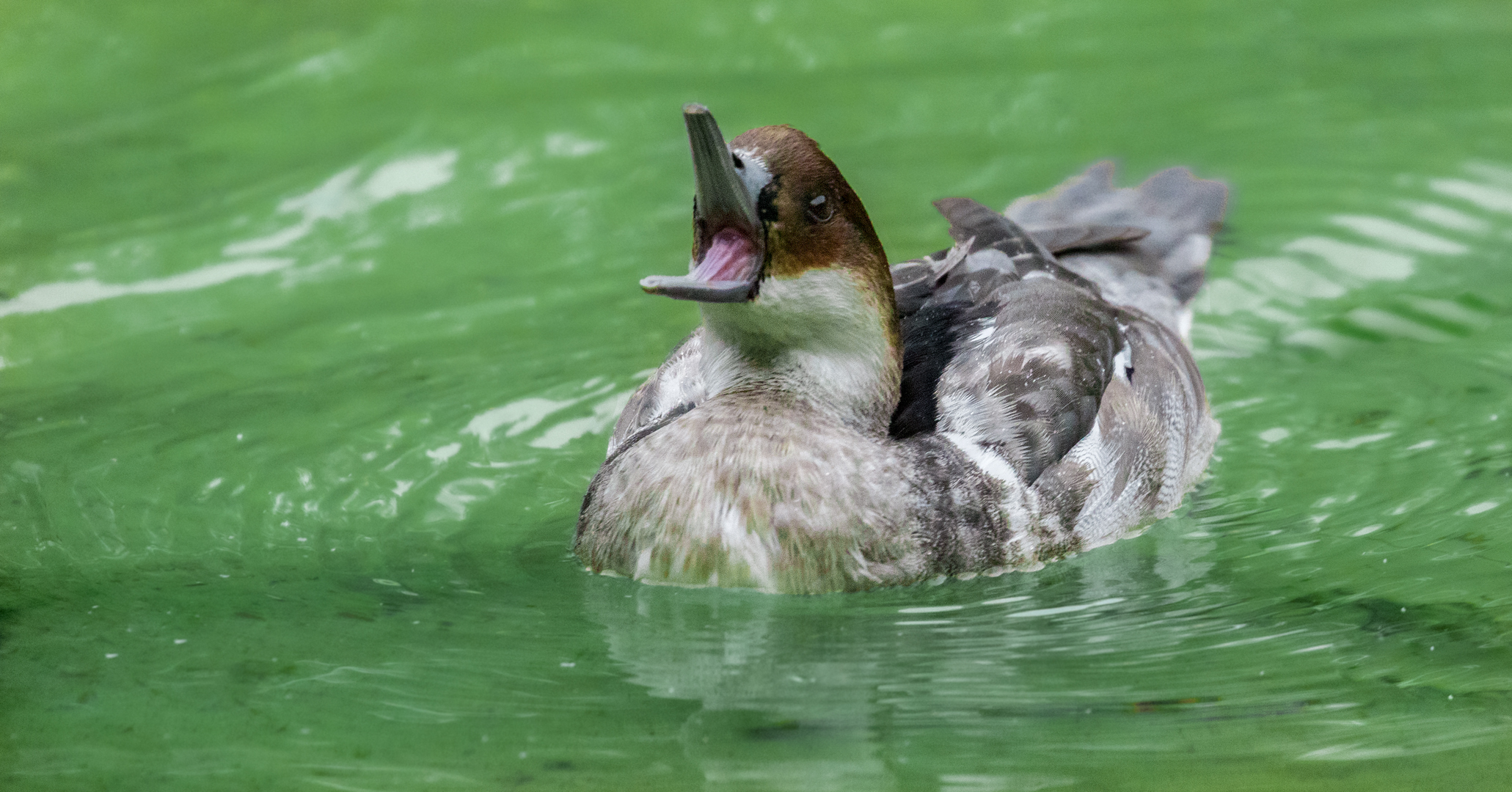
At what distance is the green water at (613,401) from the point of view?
14.7 ft

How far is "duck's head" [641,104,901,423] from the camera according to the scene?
5.01m

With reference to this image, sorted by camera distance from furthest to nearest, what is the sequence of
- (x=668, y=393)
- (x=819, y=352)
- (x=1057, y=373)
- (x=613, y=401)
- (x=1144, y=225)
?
(x=1144, y=225)
(x=613, y=401)
(x=668, y=393)
(x=1057, y=373)
(x=819, y=352)

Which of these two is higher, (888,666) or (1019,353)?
(1019,353)

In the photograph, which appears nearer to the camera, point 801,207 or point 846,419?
point 801,207

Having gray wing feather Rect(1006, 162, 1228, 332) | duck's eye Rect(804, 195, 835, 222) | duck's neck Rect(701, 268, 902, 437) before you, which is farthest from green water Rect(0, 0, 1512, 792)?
duck's eye Rect(804, 195, 835, 222)

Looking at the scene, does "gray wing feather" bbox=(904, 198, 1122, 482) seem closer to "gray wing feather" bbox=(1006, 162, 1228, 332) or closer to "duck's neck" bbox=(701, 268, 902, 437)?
"duck's neck" bbox=(701, 268, 902, 437)

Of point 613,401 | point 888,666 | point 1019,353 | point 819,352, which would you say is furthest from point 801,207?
point 613,401

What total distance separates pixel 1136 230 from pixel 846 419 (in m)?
2.34

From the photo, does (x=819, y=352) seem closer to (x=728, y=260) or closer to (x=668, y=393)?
(x=728, y=260)

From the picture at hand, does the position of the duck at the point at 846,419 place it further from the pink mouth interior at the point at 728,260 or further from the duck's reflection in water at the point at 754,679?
the duck's reflection in water at the point at 754,679

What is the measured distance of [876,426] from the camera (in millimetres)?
5582

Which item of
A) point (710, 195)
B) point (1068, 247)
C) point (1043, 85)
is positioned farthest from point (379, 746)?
point (1043, 85)

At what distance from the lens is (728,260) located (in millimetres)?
5137

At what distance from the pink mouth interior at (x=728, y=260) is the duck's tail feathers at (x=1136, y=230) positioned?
233 centimetres
